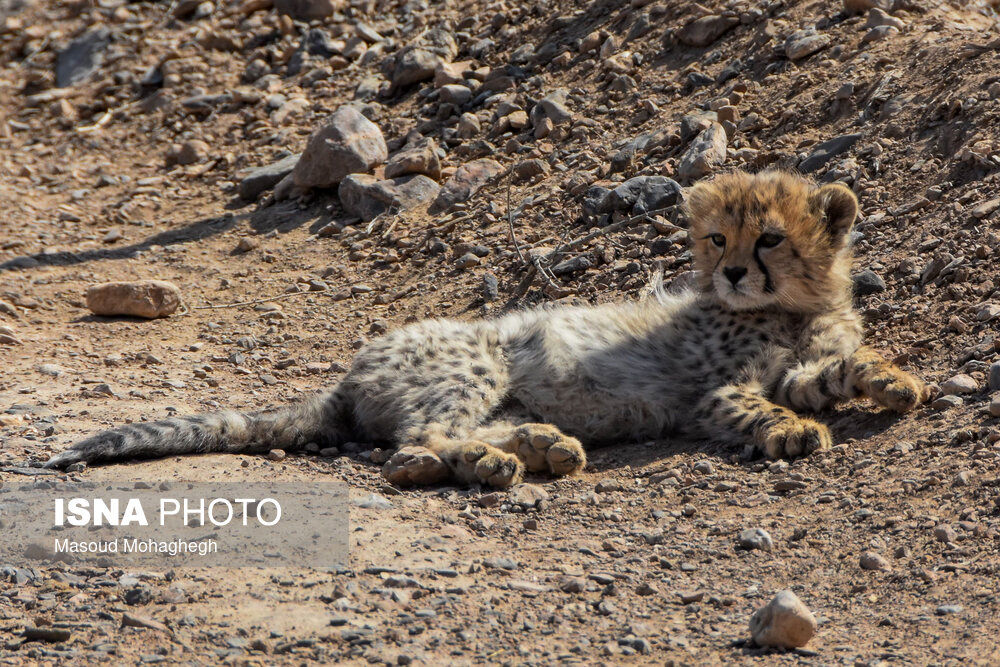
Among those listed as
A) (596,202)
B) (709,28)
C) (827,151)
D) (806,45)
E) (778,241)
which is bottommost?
(596,202)

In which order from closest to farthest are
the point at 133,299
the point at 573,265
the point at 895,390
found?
the point at 895,390 < the point at 573,265 < the point at 133,299

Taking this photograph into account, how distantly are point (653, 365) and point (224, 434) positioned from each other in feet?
7.80

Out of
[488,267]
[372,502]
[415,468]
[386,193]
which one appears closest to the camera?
[372,502]

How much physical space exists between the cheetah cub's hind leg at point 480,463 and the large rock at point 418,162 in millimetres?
4304

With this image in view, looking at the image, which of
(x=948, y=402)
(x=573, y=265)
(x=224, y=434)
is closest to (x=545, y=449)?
(x=224, y=434)

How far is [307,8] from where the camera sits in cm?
1216

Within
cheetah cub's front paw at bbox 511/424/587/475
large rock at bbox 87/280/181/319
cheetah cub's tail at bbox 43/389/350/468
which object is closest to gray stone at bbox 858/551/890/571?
cheetah cub's front paw at bbox 511/424/587/475

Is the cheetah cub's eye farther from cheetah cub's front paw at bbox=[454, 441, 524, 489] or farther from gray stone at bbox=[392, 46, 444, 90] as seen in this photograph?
gray stone at bbox=[392, 46, 444, 90]

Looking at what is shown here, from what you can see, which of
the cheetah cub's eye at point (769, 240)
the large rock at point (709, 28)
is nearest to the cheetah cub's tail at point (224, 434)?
the cheetah cub's eye at point (769, 240)

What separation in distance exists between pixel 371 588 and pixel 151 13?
1084 centimetres

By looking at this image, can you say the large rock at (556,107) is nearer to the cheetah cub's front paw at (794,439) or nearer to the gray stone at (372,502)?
the cheetah cub's front paw at (794,439)

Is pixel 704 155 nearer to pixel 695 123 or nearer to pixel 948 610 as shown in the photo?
pixel 695 123

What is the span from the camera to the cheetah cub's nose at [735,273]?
19.5 feet

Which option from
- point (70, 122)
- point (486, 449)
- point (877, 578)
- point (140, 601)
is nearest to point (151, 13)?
point (70, 122)
